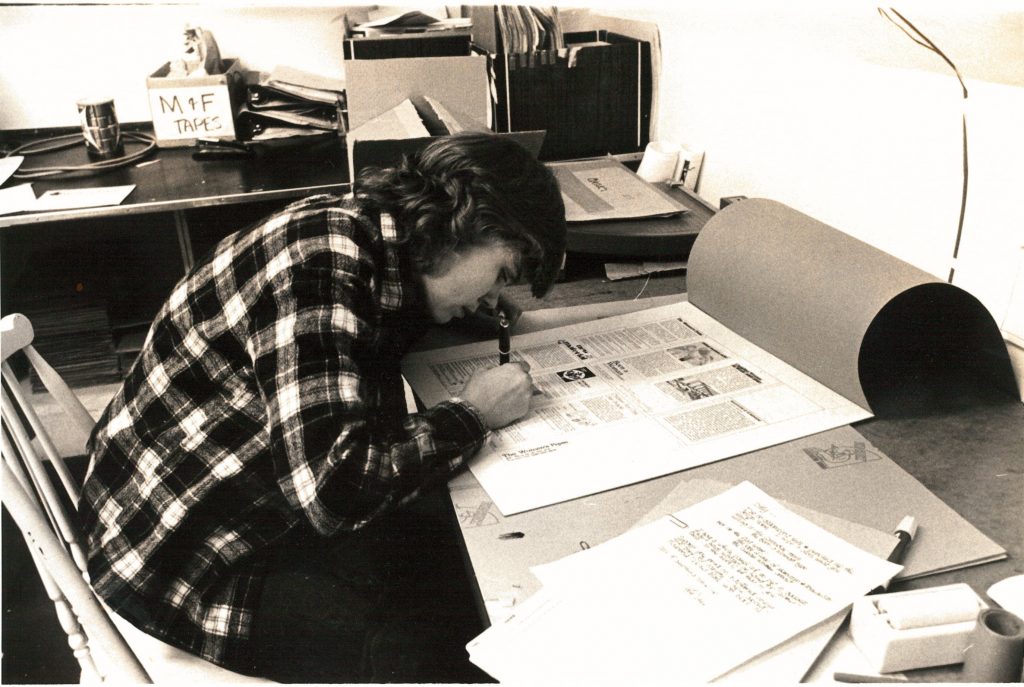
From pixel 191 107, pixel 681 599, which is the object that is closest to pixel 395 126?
pixel 191 107

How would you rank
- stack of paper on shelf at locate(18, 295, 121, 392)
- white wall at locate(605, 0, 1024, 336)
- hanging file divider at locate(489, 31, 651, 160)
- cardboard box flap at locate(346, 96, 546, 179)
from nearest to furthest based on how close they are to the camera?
white wall at locate(605, 0, 1024, 336)
cardboard box flap at locate(346, 96, 546, 179)
hanging file divider at locate(489, 31, 651, 160)
stack of paper on shelf at locate(18, 295, 121, 392)

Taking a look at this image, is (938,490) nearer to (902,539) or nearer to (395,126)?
(902,539)

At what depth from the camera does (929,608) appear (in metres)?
0.60

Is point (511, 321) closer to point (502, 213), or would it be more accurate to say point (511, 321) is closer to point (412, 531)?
point (502, 213)

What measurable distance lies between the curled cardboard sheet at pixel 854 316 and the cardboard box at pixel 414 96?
657 millimetres

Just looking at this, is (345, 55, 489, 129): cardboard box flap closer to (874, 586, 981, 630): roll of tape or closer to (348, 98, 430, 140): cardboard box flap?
(348, 98, 430, 140): cardboard box flap

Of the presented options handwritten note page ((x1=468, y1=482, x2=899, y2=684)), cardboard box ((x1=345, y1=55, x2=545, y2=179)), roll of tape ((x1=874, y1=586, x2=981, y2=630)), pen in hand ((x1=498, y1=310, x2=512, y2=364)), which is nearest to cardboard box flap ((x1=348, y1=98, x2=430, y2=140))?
cardboard box ((x1=345, y1=55, x2=545, y2=179))

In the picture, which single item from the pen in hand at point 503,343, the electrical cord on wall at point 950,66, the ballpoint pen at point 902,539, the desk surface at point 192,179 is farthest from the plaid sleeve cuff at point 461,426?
the desk surface at point 192,179

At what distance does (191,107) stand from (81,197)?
0.46 meters

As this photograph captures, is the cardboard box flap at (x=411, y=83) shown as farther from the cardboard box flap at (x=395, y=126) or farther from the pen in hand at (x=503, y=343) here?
the pen in hand at (x=503, y=343)

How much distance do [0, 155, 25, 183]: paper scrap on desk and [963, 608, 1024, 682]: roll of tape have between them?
2.10m

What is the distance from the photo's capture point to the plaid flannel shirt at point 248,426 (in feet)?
2.78

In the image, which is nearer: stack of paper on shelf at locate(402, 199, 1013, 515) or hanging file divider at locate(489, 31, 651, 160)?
stack of paper on shelf at locate(402, 199, 1013, 515)

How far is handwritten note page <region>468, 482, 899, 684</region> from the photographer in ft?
1.98
